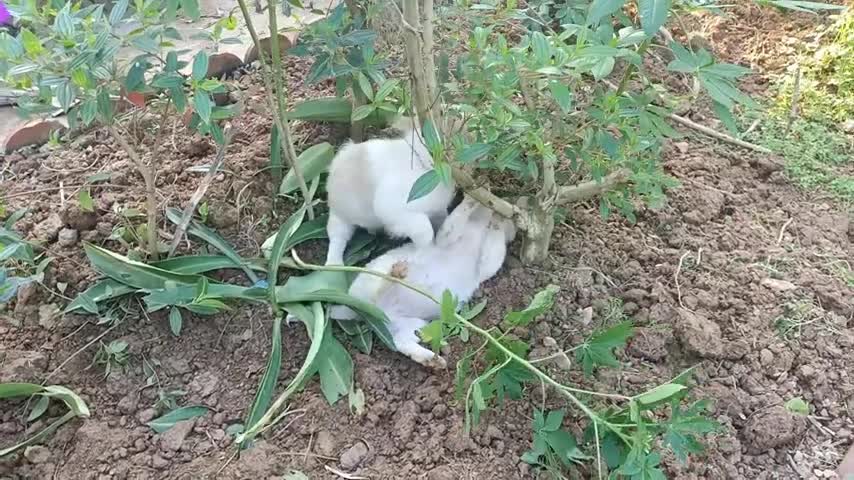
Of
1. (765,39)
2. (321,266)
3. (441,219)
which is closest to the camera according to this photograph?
(321,266)

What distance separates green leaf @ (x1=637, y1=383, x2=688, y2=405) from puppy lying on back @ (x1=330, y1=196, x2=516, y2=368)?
0.47m

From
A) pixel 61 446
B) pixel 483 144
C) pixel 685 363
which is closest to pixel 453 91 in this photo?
pixel 483 144

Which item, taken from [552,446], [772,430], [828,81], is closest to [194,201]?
[552,446]

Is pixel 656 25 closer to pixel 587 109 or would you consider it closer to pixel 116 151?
pixel 587 109

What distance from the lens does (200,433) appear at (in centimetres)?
141

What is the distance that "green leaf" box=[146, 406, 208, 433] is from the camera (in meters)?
1.41

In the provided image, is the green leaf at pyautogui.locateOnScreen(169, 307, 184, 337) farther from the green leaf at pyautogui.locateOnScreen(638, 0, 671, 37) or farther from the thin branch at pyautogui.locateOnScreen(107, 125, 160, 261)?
the green leaf at pyautogui.locateOnScreen(638, 0, 671, 37)

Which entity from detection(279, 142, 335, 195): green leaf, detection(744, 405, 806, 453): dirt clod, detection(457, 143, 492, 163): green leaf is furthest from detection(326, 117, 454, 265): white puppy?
detection(744, 405, 806, 453): dirt clod

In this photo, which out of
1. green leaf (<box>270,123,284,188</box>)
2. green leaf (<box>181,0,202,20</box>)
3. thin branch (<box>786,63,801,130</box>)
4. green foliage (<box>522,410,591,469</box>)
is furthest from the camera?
thin branch (<box>786,63,801,130</box>)

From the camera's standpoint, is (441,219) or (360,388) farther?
(441,219)

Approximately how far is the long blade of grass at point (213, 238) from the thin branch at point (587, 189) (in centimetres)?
67

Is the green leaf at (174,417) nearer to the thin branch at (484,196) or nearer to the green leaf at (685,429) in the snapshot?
the thin branch at (484,196)

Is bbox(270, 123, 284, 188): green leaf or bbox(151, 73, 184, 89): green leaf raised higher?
bbox(151, 73, 184, 89): green leaf

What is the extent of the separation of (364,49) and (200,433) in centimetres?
80
